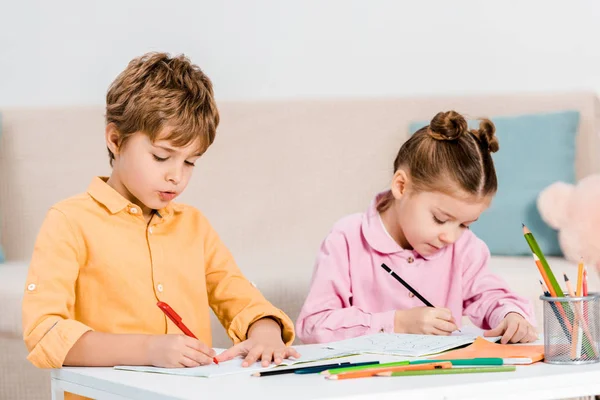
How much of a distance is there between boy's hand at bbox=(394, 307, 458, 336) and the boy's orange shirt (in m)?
0.24

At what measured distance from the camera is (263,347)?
1.18 meters

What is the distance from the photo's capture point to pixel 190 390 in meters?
0.95

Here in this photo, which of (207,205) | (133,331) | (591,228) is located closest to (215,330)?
(207,205)

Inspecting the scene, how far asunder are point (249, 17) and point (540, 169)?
3.55ft

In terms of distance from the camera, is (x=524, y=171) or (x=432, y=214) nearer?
(x=432, y=214)

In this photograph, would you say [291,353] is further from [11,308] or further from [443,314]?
[11,308]

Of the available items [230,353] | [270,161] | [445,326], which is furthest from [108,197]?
[270,161]

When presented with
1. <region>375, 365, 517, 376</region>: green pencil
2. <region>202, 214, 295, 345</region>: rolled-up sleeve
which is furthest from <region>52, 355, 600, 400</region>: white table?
<region>202, 214, 295, 345</region>: rolled-up sleeve

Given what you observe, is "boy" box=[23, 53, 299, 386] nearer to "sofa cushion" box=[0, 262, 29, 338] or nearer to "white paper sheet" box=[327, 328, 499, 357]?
"white paper sheet" box=[327, 328, 499, 357]

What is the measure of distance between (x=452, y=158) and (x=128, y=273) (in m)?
0.64

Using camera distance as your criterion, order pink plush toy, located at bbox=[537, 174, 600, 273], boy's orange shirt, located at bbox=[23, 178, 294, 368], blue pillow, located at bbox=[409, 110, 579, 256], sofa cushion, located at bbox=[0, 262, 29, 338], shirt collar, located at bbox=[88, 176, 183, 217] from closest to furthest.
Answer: boy's orange shirt, located at bbox=[23, 178, 294, 368] → shirt collar, located at bbox=[88, 176, 183, 217] → sofa cushion, located at bbox=[0, 262, 29, 338] → pink plush toy, located at bbox=[537, 174, 600, 273] → blue pillow, located at bbox=[409, 110, 579, 256]

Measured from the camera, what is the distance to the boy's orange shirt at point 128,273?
1.23 meters

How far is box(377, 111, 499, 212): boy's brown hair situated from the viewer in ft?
5.34

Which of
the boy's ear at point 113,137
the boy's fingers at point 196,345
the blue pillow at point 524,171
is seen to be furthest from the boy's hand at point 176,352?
the blue pillow at point 524,171
